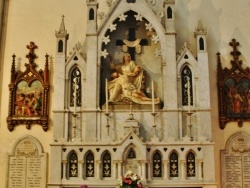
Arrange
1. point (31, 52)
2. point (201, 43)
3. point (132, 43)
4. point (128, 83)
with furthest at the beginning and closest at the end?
point (31, 52) < point (132, 43) < point (201, 43) < point (128, 83)

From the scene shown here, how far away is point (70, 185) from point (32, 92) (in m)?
1.83

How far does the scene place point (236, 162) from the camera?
6754 millimetres

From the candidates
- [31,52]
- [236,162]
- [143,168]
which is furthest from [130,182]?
[31,52]

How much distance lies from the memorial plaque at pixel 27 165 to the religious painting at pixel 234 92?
2.95m

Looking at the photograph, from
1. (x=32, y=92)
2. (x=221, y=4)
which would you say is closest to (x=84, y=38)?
(x=32, y=92)

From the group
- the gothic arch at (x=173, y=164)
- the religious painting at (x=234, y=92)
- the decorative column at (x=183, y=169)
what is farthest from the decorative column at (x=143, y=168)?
the religious painting at (x=234, y=92)

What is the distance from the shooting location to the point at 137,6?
6.89 metres

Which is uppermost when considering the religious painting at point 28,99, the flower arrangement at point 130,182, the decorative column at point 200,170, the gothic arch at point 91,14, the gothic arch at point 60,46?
the gothic arch at point 91,14

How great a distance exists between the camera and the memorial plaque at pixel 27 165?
6.81 m

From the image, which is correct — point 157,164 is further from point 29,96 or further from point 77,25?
point 77,25

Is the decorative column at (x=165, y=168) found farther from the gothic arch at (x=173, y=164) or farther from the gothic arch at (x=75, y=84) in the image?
the gothic arch at (x=75, y=84)

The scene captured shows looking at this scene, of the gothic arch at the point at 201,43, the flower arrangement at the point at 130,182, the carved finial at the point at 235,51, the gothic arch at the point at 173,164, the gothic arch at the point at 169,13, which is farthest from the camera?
the carved finial at the point at 235,51

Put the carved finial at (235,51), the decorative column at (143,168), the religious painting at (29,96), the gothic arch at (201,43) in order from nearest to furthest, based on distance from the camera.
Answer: the decorative column at (143,168) < the gothic arch at (201,43) < the religious painting at (29,96) < the carved finial at (235,51)

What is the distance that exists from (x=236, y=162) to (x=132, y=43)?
2.52m
